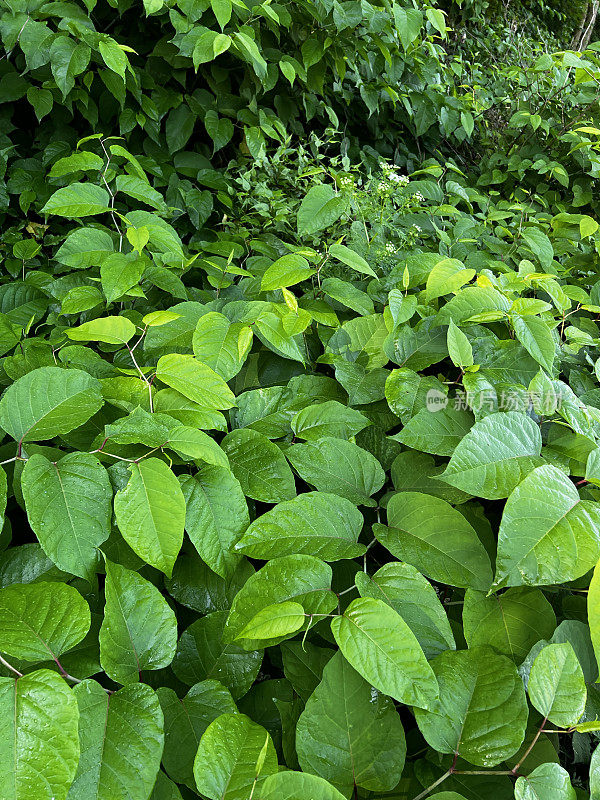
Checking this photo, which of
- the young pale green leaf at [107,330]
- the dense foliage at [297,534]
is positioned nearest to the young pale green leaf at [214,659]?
the dense foliage at [297,534]

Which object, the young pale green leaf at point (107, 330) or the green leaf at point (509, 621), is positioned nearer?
the green leaf at point (509, 621)

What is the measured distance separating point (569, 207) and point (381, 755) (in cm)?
268

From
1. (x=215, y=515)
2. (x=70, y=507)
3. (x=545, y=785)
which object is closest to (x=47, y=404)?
(x=70, y=507)

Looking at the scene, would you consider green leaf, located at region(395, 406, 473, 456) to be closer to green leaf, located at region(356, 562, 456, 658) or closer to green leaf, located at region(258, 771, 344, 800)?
green leaf, located at region(356, 562, 456, 658)

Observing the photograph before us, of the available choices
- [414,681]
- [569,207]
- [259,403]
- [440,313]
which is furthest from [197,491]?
[569,207]

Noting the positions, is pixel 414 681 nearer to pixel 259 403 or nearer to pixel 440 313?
pixel 259 403

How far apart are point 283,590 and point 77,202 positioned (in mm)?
1087

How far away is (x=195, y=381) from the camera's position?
85 cm

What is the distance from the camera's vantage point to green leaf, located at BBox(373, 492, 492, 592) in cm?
73

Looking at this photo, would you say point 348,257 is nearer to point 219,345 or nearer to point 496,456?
point 219,345

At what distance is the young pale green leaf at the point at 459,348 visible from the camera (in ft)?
→ 3.13

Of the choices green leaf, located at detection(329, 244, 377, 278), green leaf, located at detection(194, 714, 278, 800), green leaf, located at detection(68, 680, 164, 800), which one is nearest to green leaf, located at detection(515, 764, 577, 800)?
green leaf, located at detection(194, 714, 278, 800)

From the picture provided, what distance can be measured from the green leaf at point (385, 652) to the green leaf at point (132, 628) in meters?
0.20

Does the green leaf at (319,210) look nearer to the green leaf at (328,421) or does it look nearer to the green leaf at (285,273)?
the green leaf at (285,273)
